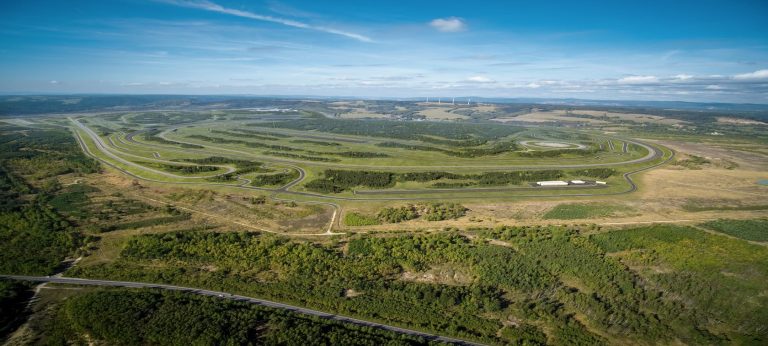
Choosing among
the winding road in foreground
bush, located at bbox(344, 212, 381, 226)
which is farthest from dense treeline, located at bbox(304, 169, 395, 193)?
the winding road in foreground

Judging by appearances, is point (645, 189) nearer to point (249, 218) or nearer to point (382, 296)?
point (382, 296)

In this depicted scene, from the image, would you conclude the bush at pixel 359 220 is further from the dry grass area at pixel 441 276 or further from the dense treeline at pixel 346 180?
the dry grass area at pixel 441 276

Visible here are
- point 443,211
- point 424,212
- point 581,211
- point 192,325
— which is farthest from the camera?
point 424,212

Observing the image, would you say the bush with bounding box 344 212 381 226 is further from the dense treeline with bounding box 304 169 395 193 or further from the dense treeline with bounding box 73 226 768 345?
the dense treeline with bounding box 304 169 395 193

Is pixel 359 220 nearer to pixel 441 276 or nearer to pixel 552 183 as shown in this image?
pixel 441 276

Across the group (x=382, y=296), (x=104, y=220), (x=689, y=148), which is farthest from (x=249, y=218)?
(x=689, y=148)

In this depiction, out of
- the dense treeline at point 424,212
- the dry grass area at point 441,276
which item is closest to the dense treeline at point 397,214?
the dense treeline at point 424,212

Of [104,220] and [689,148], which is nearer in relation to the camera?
[104,220]

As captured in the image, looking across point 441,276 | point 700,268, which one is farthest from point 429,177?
point 700,268
